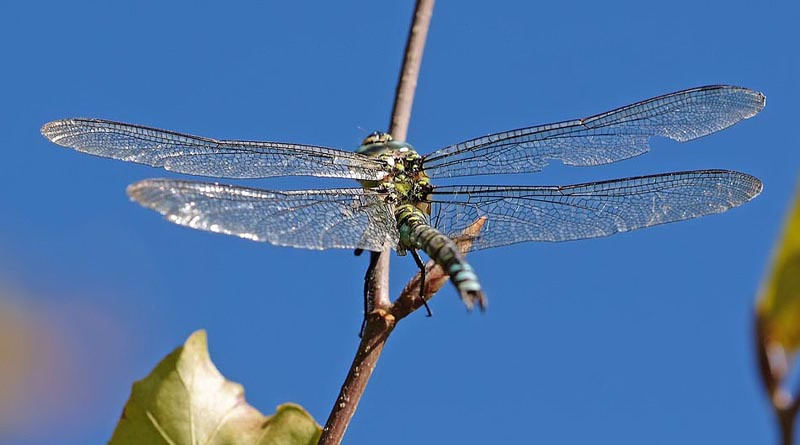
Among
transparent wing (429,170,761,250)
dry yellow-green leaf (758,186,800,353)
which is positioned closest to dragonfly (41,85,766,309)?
transparent wing (429,170,761,250)

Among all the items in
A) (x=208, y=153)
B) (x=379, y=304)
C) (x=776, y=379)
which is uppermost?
(x=208, y=153)

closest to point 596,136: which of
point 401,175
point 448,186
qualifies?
point 448,186

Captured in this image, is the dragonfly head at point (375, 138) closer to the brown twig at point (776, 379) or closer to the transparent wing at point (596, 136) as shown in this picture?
the transparent wing at point (596, 136)

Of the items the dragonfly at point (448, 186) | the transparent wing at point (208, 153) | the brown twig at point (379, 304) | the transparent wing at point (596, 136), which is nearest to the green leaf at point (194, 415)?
the brown twig at point (379, 304)

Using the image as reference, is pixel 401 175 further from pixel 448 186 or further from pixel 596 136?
pixel 596 136

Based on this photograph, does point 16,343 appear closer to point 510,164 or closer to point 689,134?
point 510,164

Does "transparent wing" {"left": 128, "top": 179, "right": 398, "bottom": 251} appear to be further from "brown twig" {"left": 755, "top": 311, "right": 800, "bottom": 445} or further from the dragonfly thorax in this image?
"brown twig" {"left": 755, "top": 311, "right": 800, "bottom": 445}

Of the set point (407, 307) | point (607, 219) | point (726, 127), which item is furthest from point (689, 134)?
point (407, 307)
